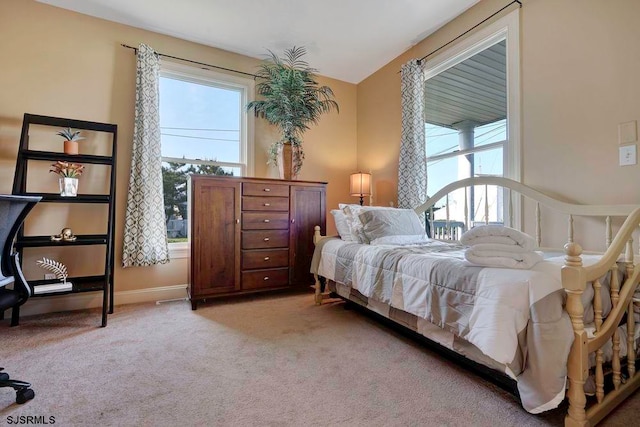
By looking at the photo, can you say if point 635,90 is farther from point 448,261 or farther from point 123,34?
point 123,34

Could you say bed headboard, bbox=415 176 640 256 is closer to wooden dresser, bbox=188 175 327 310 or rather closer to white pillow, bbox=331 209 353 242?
white pillow, bbox=331 209 353 242

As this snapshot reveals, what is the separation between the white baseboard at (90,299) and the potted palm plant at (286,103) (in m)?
1.65

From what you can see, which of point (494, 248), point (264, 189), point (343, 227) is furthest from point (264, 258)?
point (494, 248)

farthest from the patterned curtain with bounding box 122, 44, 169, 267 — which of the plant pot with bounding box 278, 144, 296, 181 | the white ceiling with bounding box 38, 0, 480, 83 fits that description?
the plant pot with bounding box 278, 144, 296, 181

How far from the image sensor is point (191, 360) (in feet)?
5.66

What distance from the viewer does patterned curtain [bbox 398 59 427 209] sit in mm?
3031

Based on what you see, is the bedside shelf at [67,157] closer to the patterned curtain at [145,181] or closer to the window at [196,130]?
the patterned curtain at [145,181]

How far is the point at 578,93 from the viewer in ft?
6.40

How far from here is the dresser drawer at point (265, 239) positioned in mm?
2846

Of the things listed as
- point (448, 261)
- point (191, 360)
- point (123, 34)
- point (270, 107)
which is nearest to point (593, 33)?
point (448, 261)

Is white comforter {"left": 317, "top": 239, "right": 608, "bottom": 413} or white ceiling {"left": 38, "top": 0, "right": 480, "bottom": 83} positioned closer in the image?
white comforter {"left": 317, "top": 239, "right": 608, "bottom": 413}

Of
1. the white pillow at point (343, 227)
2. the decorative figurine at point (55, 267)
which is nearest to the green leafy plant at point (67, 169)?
the decorative figurine at point (55, 267)

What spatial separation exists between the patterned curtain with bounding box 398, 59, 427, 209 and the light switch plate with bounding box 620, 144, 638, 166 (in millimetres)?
1473

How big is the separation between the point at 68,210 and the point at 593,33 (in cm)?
417
